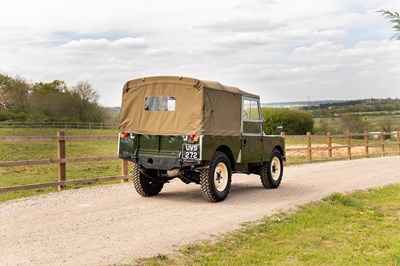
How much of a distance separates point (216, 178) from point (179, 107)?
1.64m

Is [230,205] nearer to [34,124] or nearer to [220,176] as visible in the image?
[220,176]

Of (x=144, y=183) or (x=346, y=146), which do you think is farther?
(x=346, y=146)

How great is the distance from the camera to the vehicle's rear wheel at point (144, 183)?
10.3m

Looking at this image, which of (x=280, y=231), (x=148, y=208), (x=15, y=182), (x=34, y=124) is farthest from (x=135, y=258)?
(x=34, y=124)

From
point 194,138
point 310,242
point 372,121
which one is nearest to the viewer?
point 310,242

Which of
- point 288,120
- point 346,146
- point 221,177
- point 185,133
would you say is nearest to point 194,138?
point 185,133

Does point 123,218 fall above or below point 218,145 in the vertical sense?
below

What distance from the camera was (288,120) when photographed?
139 feet

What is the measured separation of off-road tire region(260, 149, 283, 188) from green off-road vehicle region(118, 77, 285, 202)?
0.98m

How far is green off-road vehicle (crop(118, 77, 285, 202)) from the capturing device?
31.0ft

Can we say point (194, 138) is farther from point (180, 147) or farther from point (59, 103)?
point (59, 103)

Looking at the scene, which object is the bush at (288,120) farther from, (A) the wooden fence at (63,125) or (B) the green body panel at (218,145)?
(B) the green body panel at (218,145)

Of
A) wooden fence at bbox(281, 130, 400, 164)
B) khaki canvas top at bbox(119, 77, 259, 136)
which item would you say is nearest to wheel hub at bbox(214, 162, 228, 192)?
khaki canvas top at bbox(119, 77, 259, 136)

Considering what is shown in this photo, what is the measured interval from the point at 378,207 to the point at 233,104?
3.67 metres
